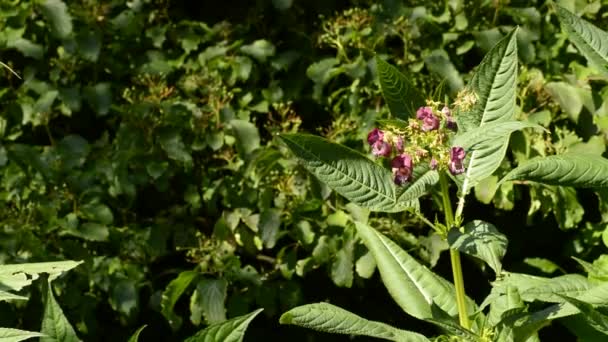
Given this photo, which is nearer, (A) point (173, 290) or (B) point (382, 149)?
(B) point (382, 149)

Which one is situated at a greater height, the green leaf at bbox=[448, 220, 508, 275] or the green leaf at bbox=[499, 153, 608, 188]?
the green leaf at bbox=[499, 153, 608, 188]

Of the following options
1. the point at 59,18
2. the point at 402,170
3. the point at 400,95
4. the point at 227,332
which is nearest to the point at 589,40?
the point at 400,95

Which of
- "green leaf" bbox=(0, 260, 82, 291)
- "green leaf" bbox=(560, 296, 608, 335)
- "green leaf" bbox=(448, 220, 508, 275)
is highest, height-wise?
Answer: "green leaf" bbox=(448, 220, 508, 275)

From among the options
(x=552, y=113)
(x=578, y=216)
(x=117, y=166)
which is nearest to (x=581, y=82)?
(x=552, y=113)

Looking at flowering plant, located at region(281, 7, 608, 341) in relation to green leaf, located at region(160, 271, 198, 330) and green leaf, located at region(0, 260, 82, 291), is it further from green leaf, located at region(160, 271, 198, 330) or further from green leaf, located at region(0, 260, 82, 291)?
green leaf, located at region(160, 271, 198, 330)

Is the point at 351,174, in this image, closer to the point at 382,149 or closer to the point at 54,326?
the point at 382,149

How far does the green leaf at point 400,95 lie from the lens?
66.9 inches

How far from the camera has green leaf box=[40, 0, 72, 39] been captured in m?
3.26

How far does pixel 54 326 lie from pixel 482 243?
0.73 meters

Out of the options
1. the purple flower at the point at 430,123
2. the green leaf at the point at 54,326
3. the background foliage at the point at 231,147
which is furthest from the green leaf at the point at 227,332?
the background foliage at the point at 231,147

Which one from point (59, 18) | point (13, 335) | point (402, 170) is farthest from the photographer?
point (59, 18)

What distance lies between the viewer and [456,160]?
1621 mm

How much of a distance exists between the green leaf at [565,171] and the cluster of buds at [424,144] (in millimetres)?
104

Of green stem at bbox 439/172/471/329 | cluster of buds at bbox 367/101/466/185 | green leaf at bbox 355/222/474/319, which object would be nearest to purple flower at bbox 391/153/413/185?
cluster of buds at bbox 367/101/466/185
